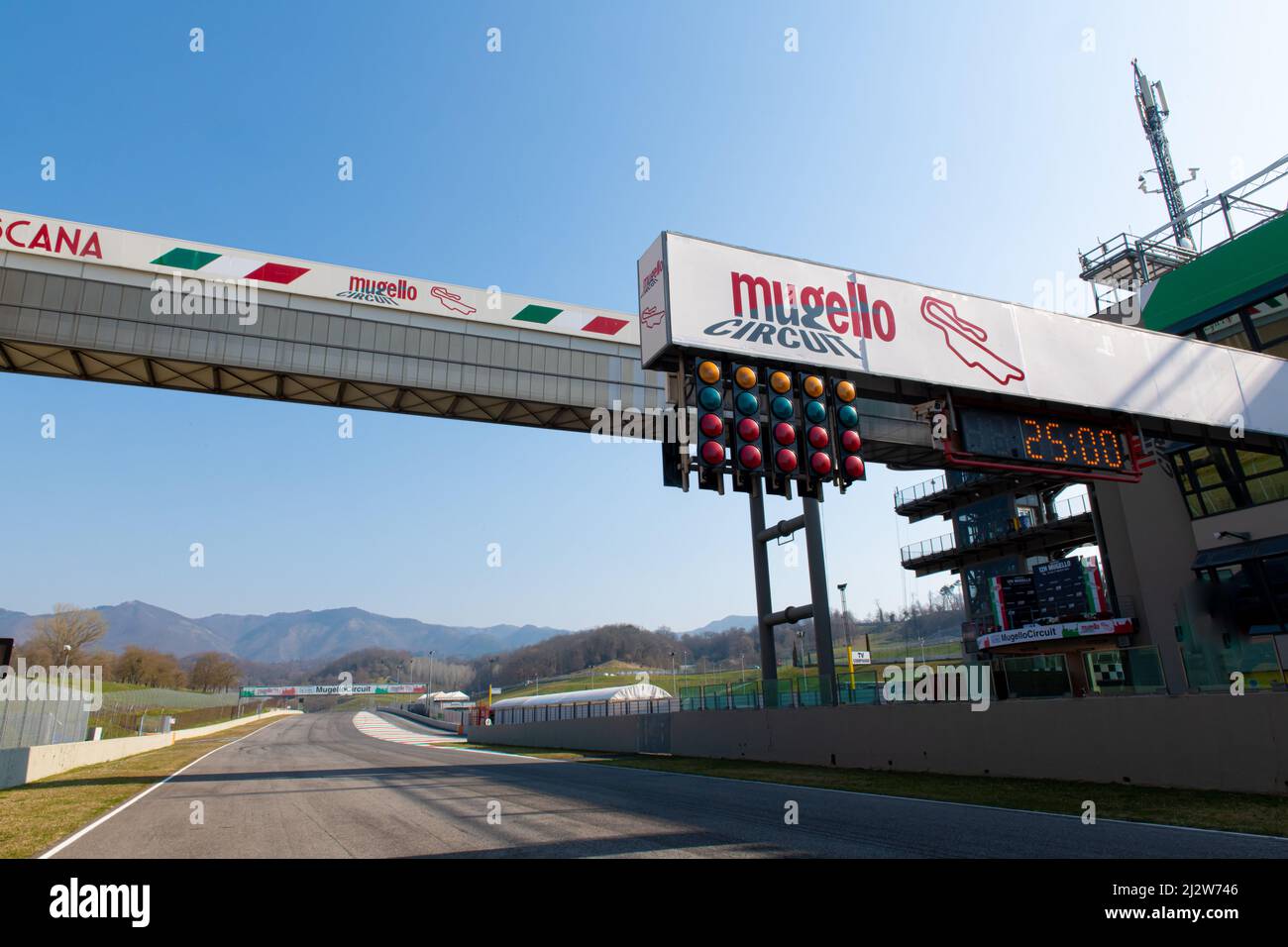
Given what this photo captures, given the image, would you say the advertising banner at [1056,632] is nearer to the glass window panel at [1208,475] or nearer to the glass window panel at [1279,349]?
the glass window panel at [1208,475]

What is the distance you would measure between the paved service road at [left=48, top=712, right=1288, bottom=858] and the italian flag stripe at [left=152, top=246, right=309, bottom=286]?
1424 cm

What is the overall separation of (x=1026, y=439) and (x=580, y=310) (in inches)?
580

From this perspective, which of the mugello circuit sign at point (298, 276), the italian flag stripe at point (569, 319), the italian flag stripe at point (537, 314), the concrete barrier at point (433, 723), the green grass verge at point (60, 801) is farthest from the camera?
the concrete barrier at point (433, 723)

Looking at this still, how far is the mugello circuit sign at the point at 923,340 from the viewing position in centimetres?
1182

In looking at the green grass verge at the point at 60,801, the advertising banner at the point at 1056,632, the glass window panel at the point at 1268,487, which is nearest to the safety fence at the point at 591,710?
the advertising banner at the point at 1056,632

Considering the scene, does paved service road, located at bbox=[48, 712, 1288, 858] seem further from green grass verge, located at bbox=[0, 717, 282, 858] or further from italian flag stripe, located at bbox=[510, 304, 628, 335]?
italian flag stripe, located at bbox=[510, 304, 628, 335]

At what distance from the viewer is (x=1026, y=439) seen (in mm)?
14281

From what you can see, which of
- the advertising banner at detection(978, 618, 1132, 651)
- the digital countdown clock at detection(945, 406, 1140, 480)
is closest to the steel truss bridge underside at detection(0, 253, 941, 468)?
the digital countdown clock at detection(945, 406, 1140, 480)

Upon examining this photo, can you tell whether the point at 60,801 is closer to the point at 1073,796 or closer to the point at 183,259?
the point at 183,259

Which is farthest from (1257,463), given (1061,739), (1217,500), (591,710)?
(591,710)

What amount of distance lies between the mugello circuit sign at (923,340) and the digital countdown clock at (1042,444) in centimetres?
52
